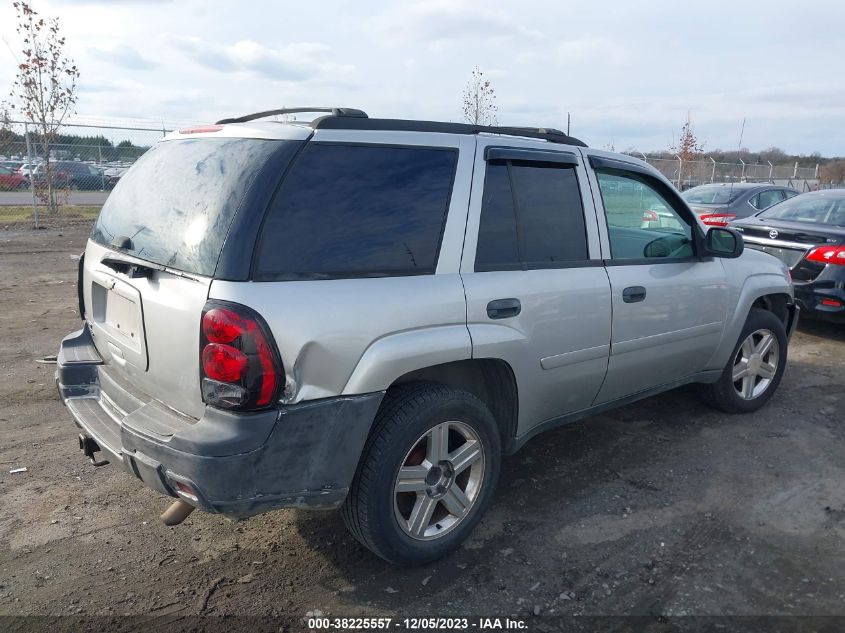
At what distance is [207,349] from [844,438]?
4306mm

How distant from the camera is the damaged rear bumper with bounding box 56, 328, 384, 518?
96.5 inches

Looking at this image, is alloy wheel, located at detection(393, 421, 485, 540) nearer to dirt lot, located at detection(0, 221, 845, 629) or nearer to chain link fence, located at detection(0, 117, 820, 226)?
dirt lot, located at detection(0, 221, 845, 629)

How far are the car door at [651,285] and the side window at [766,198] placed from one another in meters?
8.16

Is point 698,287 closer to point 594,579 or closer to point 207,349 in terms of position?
point 594,579

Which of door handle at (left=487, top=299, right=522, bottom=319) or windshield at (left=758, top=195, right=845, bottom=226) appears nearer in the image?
door handle at (left=487, top=299, right=522, bottom=319)

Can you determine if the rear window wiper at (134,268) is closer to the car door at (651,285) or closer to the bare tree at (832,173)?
the car door at (651,285)

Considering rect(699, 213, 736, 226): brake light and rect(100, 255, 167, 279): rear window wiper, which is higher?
rect(100, 255, 167, 279): rear window wiper

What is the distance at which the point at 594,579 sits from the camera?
3000mm

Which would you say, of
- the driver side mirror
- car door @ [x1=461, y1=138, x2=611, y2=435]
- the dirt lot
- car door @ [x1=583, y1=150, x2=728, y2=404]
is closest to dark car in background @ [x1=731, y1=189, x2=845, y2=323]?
the dirt lot

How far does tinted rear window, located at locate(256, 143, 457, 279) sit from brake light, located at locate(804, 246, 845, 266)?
5.26 meters

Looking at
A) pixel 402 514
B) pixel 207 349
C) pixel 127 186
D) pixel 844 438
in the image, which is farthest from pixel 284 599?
pixel 844 438

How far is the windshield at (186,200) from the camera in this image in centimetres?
262

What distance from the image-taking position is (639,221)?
4.16 meters

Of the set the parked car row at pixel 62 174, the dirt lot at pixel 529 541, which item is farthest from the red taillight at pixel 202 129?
the parked car row at pixel 62 174
